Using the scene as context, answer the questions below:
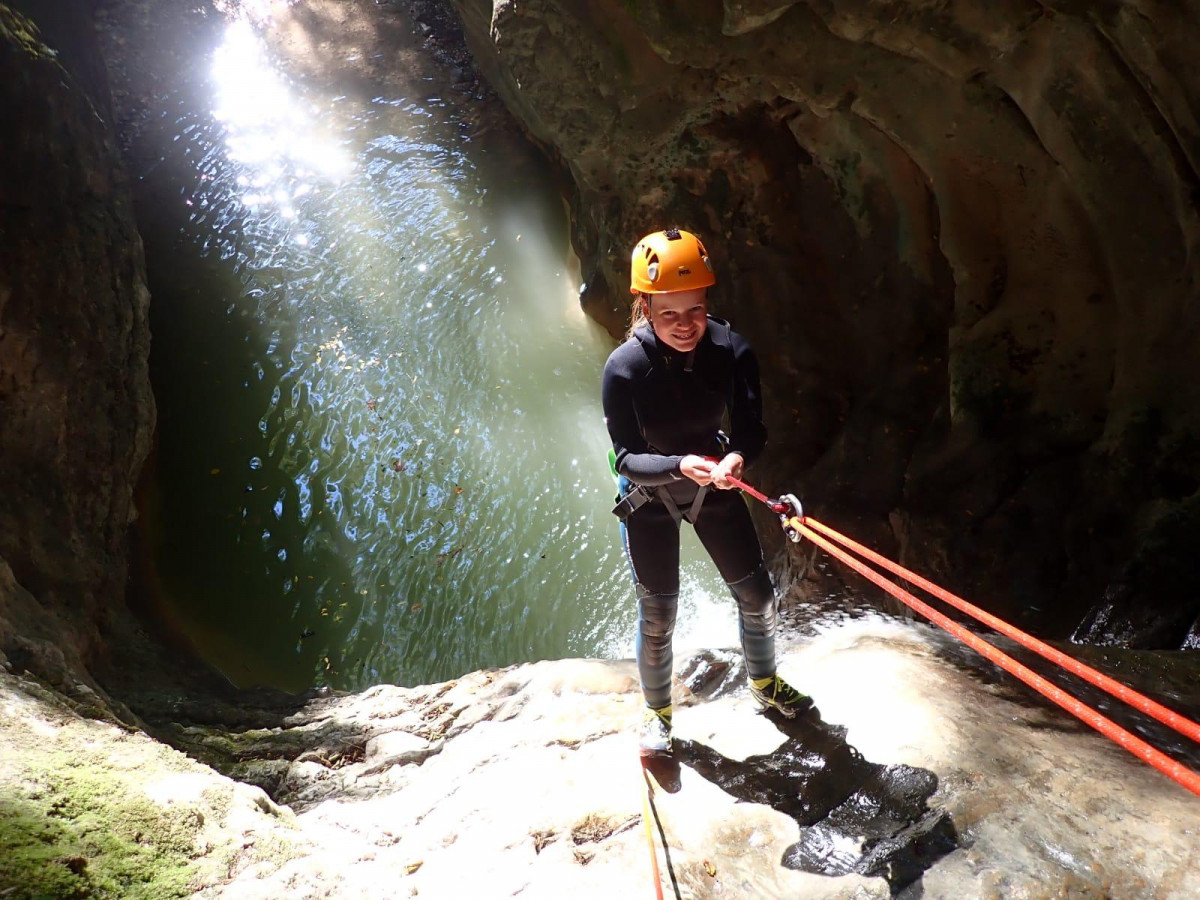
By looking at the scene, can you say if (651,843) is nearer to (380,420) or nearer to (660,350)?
(660,350)

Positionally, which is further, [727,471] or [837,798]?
[837,798]

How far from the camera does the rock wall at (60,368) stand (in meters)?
4.86

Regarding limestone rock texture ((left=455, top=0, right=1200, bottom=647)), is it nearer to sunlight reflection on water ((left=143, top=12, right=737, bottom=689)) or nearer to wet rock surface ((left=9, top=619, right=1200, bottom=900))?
wet rock surface ((left=9, top=619, right=1200, bottom=900))

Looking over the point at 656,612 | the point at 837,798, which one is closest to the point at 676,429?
the point at 656,612

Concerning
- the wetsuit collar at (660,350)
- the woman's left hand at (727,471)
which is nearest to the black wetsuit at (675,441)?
the wetsuit collar at (660,350)

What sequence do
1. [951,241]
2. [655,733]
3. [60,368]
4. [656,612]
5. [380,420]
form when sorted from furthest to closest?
[380,420]
[60,368]
[951,241]
[655,733]
[656,612]

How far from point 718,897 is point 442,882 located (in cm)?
90

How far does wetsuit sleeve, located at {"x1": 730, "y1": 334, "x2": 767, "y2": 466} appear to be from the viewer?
2674 mm

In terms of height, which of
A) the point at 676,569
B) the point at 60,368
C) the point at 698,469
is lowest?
the point at 676,569

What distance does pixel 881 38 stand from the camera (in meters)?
3.81

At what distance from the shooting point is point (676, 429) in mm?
2645

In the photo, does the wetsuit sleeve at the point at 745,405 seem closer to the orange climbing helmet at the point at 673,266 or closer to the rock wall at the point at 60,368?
the orange climbing helmet at the point at 673,266

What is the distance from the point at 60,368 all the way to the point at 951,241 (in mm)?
6653

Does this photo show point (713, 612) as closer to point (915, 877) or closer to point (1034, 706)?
point (1034, 706)
